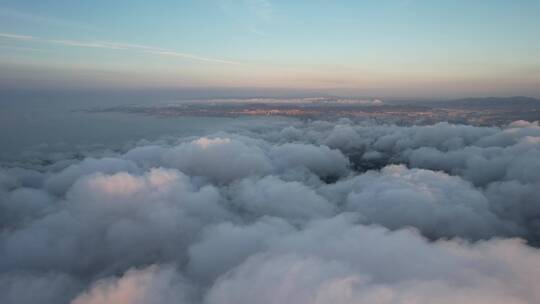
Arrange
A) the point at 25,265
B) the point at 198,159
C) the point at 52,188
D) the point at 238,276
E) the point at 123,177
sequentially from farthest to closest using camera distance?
the point at 198,159 → the point at 52,188 → the point at 123,177 → the point at 25,265 → the point at 238,276

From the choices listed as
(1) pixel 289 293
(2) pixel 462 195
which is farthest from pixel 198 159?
(1) pixel 289 293

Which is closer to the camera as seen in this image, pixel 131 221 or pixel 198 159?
pixel 131 221

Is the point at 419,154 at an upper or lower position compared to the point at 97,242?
upper

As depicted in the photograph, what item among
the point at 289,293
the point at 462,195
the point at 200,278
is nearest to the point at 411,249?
the point at 289,293

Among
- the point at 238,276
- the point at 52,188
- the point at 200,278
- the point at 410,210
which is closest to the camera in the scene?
the point at 238,276

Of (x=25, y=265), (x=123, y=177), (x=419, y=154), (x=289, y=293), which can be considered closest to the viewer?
(x=289, y=293)

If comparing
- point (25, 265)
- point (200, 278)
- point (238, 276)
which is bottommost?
point (25, 265)

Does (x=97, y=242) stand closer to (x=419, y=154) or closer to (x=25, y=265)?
(x=25, y=265)

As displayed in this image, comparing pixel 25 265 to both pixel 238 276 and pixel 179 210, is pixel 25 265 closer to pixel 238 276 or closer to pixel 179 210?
pixel 179 210

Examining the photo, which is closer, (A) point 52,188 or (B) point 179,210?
(B) point 179,210
